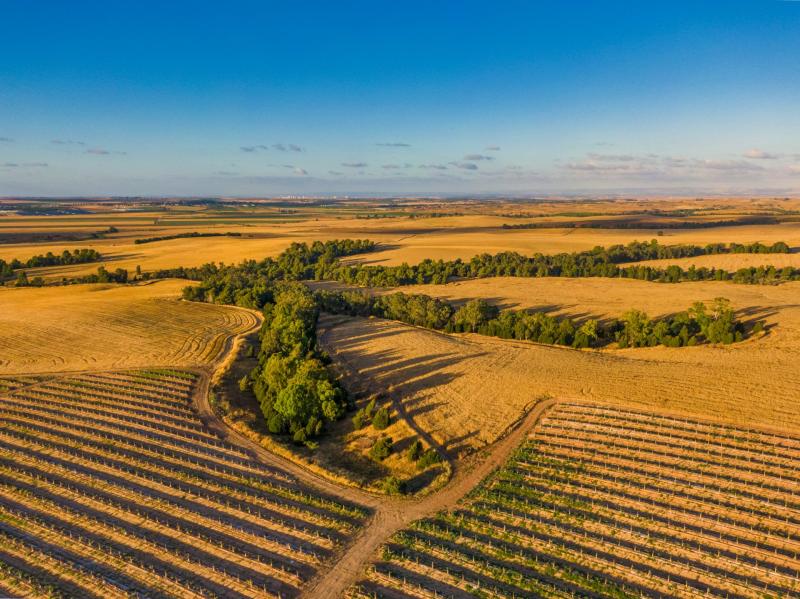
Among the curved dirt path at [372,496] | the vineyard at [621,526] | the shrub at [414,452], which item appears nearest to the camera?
the vineyard at [621,526]

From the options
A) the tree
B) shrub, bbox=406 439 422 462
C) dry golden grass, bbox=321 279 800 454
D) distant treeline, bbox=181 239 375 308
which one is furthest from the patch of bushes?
distant treeline, bbox=181 239 375 308

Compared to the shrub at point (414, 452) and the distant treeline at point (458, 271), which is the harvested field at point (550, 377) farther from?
the distant treeline at point (458, 271)

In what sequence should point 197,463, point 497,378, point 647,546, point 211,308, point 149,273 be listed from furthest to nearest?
point 149,273 → point 211,308 → point 497,378 → point 197,463 → point 647,546

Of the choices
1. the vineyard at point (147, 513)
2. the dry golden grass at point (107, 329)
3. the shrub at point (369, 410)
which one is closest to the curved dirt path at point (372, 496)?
the vineyard at point (147, 513)

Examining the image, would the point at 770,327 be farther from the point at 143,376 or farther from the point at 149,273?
the point at 149,273

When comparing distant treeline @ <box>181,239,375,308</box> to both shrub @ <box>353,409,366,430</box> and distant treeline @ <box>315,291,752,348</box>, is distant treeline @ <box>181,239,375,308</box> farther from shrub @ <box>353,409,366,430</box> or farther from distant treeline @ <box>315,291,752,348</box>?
shrub @ <box>353,409,366,430</box>

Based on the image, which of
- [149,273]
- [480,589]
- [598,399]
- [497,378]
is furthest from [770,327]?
[149,273]
